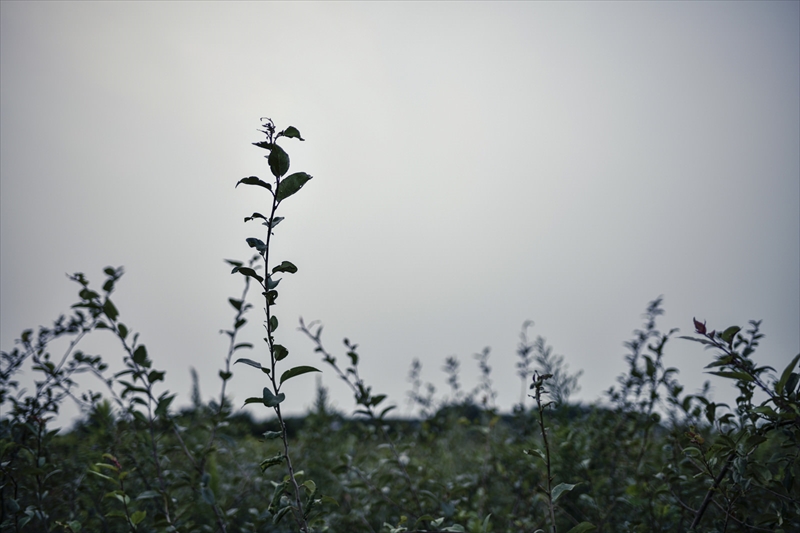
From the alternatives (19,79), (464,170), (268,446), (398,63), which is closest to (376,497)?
(268,446)

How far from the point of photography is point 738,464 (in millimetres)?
1184

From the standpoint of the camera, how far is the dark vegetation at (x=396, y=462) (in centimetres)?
122

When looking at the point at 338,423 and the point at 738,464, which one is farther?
the point at 338,423

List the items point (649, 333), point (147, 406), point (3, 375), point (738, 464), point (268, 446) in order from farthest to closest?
point (268, 446) < point (649, 333) < point (3, 375) < point (147, 406) < point (738, 464)

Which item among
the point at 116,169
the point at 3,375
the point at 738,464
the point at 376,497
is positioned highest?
the point at 116,169

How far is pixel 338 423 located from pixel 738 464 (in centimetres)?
378

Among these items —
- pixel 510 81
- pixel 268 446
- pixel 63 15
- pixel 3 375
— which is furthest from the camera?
pixel 268 446

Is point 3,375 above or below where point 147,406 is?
above

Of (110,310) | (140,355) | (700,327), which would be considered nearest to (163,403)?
(140,355)

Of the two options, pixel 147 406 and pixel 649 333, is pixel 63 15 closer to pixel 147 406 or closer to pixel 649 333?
pixel 147 406

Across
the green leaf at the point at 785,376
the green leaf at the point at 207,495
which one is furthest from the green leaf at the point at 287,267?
the green leaf at the point at 785,376

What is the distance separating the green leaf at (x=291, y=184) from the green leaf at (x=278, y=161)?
2 cm

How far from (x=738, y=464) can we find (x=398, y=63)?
280 cm

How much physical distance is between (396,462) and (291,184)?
4.91ft
